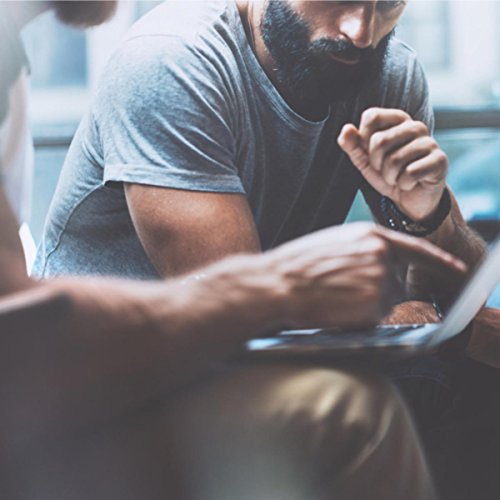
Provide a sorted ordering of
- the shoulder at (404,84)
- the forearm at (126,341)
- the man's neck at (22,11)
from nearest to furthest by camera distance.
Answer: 1. the forearm at (126,341)
2. the man's neck at (22,11)
3. the shoulder at (404,84)

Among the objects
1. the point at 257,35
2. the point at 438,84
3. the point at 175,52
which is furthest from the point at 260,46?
the point at 438,84

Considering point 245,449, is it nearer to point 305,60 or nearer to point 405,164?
point 405,164

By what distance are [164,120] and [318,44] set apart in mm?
201

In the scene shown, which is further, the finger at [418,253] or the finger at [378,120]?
the finger at [378,120]

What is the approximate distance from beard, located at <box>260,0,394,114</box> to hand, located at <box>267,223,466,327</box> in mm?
344

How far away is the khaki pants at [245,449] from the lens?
54 centimetres

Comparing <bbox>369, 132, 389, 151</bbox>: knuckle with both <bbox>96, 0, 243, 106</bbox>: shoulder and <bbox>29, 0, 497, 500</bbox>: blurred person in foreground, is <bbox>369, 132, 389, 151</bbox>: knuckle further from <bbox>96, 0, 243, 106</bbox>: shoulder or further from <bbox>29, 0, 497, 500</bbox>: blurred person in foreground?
<bbox>96, 0, 243, 106</bbox>: shoulder

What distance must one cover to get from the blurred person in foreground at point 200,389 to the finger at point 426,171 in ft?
0.69

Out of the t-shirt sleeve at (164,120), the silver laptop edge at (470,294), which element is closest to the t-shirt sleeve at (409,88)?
the t-shirt sleeve at (164,120)

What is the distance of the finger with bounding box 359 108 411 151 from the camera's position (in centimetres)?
77

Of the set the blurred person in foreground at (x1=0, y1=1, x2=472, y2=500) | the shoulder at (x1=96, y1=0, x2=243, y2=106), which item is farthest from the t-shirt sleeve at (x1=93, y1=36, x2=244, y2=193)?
the blurred person in foreground at (x1=0, y1=1, x2=472, y2=500)

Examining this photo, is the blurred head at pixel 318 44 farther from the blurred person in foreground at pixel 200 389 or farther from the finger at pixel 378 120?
the blurred person in foreground at pixel 200 389

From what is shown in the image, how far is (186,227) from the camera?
2.45ft

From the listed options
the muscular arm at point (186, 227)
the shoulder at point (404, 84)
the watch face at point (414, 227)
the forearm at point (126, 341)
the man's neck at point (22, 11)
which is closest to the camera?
the forearm at point (126, 341)
